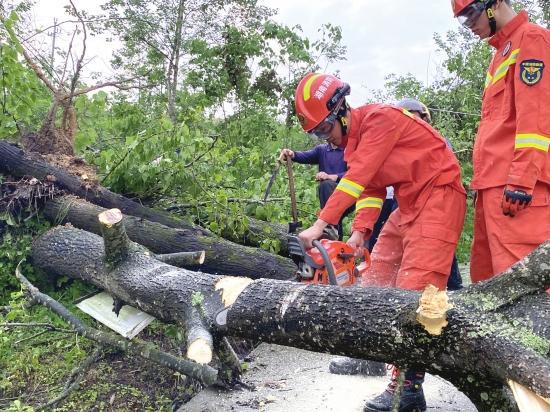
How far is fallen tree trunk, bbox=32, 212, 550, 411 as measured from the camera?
1.74 metres

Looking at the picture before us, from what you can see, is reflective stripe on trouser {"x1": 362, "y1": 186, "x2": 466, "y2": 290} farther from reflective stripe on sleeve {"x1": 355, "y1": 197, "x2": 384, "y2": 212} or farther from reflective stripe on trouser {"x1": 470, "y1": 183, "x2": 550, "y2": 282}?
reflective stripe on sleeve {"x1": 355, "y1": 197, "x2": 384, "y2": 212}

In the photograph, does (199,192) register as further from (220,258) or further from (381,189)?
(381,189)

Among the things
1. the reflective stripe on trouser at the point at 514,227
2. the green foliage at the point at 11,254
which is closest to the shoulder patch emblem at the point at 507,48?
the reflective stripe on trouser at the point at 514,227

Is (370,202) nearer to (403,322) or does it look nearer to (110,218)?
(403,322)

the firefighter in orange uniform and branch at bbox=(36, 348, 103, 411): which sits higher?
the firefighter in orange uniform

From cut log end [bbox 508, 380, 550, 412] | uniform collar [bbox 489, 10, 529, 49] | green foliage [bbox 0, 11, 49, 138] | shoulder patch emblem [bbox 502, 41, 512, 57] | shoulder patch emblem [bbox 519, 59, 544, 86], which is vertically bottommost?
cut log end [bbox 508, 380, 550, 412]

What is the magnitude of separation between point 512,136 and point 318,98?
1.00m

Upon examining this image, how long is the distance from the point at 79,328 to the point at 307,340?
5.06ft

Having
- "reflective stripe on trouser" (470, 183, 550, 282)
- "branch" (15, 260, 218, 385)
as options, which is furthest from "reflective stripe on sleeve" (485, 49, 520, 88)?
"branch" (15, 260, 218, 385)

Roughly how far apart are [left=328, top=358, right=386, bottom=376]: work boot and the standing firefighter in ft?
1.77

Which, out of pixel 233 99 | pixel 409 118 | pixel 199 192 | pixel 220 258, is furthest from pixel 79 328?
pixel 233 99

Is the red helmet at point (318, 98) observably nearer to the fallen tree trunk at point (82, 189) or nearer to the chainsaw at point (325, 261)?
the chainsaw at point (325, 261)

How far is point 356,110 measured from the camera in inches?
119

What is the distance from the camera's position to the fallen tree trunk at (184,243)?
13.6 feet
